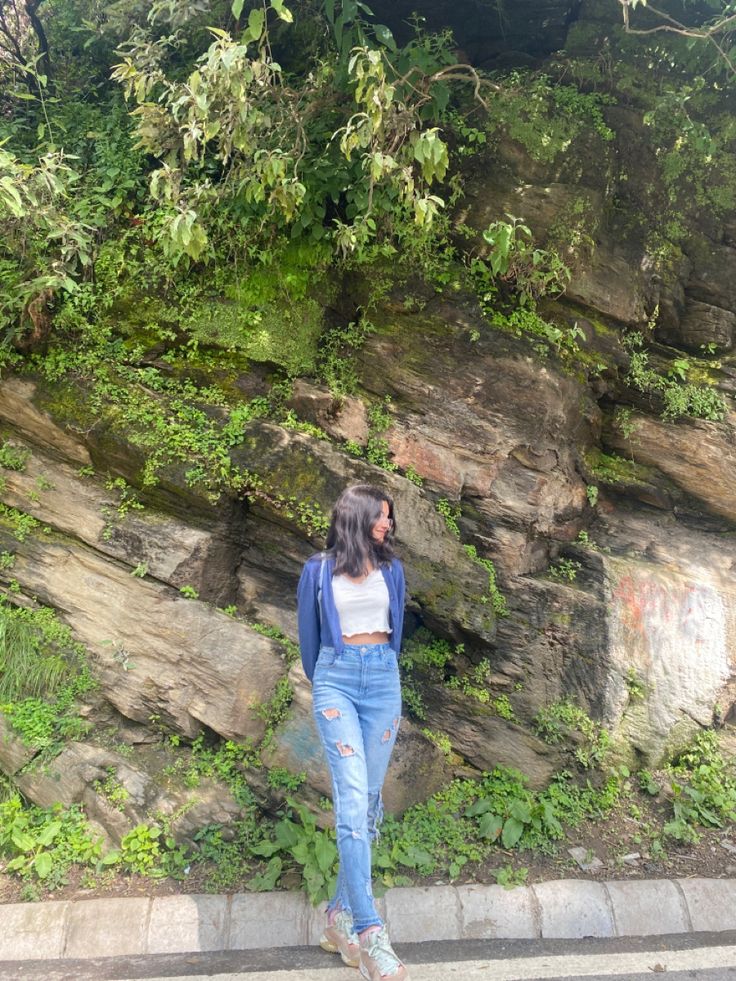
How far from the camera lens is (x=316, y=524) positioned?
4605mm

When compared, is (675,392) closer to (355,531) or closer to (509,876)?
(355,531)

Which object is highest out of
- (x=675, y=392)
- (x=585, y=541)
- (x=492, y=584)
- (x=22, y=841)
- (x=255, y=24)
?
(x=255, y=24)

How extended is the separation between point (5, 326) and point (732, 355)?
5.18 metres

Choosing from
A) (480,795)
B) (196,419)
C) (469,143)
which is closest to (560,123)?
(469,143)

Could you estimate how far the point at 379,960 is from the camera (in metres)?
2.80

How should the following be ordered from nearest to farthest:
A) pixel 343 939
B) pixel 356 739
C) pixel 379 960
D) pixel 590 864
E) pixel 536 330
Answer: pixel 379 960 < pixel 356 739 < pixel 343 939 < pixel 590 864 < pixel 536 330

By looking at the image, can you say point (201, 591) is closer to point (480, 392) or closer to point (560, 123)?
point (480, 392)

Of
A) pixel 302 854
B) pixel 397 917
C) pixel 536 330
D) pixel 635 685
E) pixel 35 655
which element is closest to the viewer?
pixel 397 917

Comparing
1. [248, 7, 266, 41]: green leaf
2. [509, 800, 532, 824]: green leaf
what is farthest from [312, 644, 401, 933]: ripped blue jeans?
[248, 7, 266, 41]: green leaf

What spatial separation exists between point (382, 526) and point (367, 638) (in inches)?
19.7

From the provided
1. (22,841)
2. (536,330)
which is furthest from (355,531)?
(536,330)

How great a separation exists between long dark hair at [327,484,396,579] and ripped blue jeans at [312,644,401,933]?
360 millimetres

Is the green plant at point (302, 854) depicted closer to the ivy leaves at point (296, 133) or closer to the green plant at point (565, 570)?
the green plant at point (565, 570)

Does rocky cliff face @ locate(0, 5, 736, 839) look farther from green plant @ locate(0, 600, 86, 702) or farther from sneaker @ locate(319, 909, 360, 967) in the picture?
sneaker @ locate(319, 909, 360, 967)
